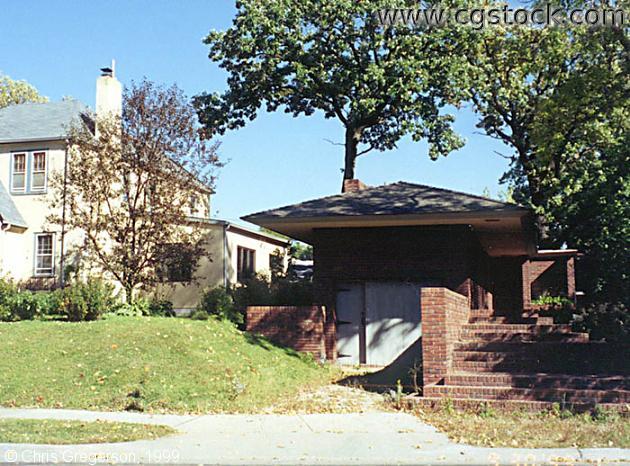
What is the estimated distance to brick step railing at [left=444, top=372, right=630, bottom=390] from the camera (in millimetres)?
12336

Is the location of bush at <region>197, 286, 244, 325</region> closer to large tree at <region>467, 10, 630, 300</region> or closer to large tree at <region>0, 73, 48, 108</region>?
large tree at <region>467, 10, 630, 300</region>

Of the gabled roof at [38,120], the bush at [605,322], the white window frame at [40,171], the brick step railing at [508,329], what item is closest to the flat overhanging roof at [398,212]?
the brick step railing at [508,329]

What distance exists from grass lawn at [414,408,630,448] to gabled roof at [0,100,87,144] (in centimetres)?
1955

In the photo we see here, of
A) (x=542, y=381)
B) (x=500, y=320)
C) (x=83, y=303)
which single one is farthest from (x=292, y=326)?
(x=542, y=381)

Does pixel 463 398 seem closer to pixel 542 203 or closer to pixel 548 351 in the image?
pixel 548 351

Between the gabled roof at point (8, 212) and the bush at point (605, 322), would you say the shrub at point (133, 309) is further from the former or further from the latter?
the bush at point (605, 322)

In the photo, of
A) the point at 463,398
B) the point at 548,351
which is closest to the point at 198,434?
the point at 463,398

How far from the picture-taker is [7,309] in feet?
65.8

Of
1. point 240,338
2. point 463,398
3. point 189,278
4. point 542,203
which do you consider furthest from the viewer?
point 542,203

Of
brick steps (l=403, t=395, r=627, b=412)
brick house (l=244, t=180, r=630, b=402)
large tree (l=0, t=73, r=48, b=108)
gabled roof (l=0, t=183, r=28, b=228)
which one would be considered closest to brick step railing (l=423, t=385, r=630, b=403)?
brick steps (l=403, t=395, r=627, b=412)

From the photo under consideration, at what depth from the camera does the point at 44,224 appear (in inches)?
1057

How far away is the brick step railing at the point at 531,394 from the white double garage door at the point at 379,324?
212 inches

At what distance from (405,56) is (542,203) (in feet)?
29.0

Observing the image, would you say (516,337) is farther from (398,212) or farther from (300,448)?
(300,448)
